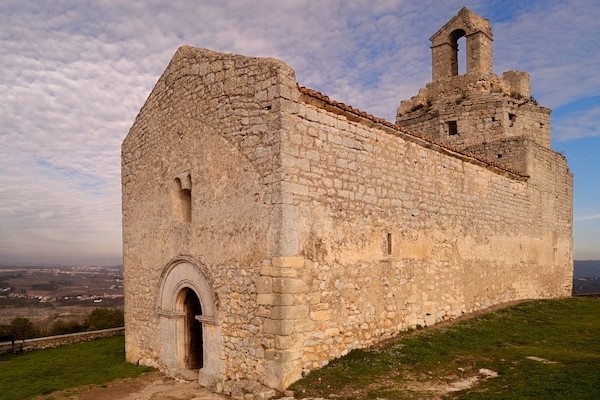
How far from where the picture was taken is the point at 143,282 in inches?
446

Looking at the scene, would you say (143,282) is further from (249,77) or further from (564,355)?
(564,355)

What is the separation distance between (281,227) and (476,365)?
4.26 m

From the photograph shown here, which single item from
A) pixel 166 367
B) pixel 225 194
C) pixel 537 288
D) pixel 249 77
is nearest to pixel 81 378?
pixel 166 367

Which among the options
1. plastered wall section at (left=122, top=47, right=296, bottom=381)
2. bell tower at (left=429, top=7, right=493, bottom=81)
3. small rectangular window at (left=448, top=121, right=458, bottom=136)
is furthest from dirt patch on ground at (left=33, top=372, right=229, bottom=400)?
bell tower at (left=429, top=7, right=493, bottom=81)

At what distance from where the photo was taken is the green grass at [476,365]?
6875mm

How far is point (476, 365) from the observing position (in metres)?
8.34

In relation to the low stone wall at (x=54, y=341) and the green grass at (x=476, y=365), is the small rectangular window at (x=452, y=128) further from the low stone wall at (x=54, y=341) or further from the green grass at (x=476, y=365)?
the low stone wall at (x=54, y=341)

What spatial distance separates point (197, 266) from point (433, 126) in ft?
41.9

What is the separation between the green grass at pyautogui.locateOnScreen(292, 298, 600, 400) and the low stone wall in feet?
38.7

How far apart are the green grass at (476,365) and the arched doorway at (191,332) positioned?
3696 mm

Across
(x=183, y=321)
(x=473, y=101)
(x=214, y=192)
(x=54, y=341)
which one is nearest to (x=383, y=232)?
(x=214, y=192)

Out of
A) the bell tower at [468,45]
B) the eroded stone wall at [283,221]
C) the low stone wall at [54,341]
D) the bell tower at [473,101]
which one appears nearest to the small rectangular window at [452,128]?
the bell tower at [473,101]

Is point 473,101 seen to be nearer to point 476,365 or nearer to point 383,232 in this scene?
point 383,232

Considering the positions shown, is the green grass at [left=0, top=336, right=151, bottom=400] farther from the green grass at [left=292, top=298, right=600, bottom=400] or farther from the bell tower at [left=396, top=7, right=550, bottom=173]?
the bell tower at [left=396, top=7, right=550, bottom=173]
